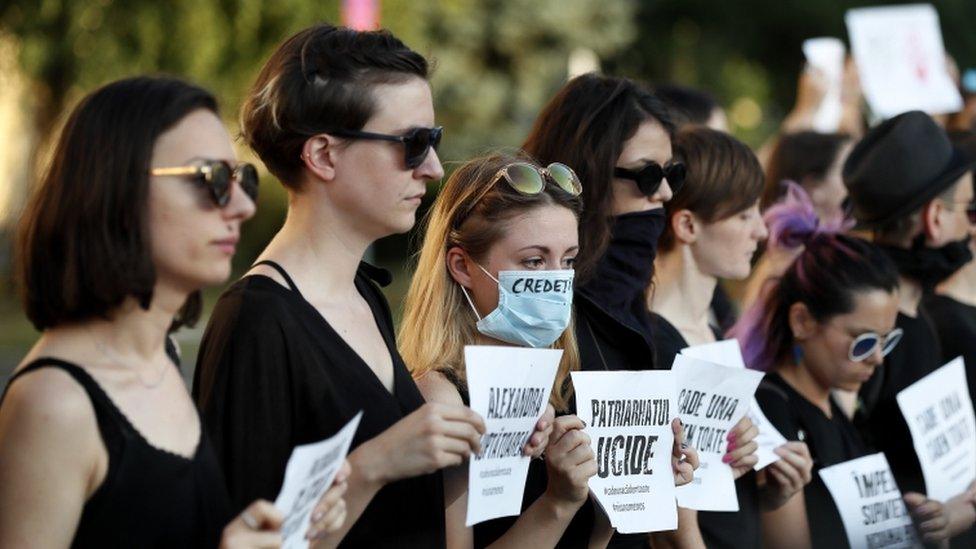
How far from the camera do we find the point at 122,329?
296cm

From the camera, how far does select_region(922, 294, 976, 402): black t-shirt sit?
6180 mm

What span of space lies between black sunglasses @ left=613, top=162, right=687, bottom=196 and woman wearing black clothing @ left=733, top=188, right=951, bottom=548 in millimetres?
1034

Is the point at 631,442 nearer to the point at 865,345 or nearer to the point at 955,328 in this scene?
the point at 865,345

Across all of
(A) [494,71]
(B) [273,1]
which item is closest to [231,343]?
(B) [273,1]

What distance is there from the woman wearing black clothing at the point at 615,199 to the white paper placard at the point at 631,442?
0.42 m

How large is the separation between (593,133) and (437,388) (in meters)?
1.22

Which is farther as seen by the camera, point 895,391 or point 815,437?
point 895,391

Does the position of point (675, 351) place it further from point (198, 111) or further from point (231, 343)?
point (198, 111)

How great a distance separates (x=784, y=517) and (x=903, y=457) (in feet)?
2.64

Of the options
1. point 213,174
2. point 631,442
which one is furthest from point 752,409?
point 213,174

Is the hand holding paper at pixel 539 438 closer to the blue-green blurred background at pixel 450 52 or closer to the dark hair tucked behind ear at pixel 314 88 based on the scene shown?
the dark hair tucked behind ear at pixel 314 88

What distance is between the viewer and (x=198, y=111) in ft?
10.0

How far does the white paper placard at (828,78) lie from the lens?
10406 mm

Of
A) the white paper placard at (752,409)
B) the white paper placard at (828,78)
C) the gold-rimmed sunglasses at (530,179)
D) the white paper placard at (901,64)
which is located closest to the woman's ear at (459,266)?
the gold-rimmed sunglasses at (530,179)
